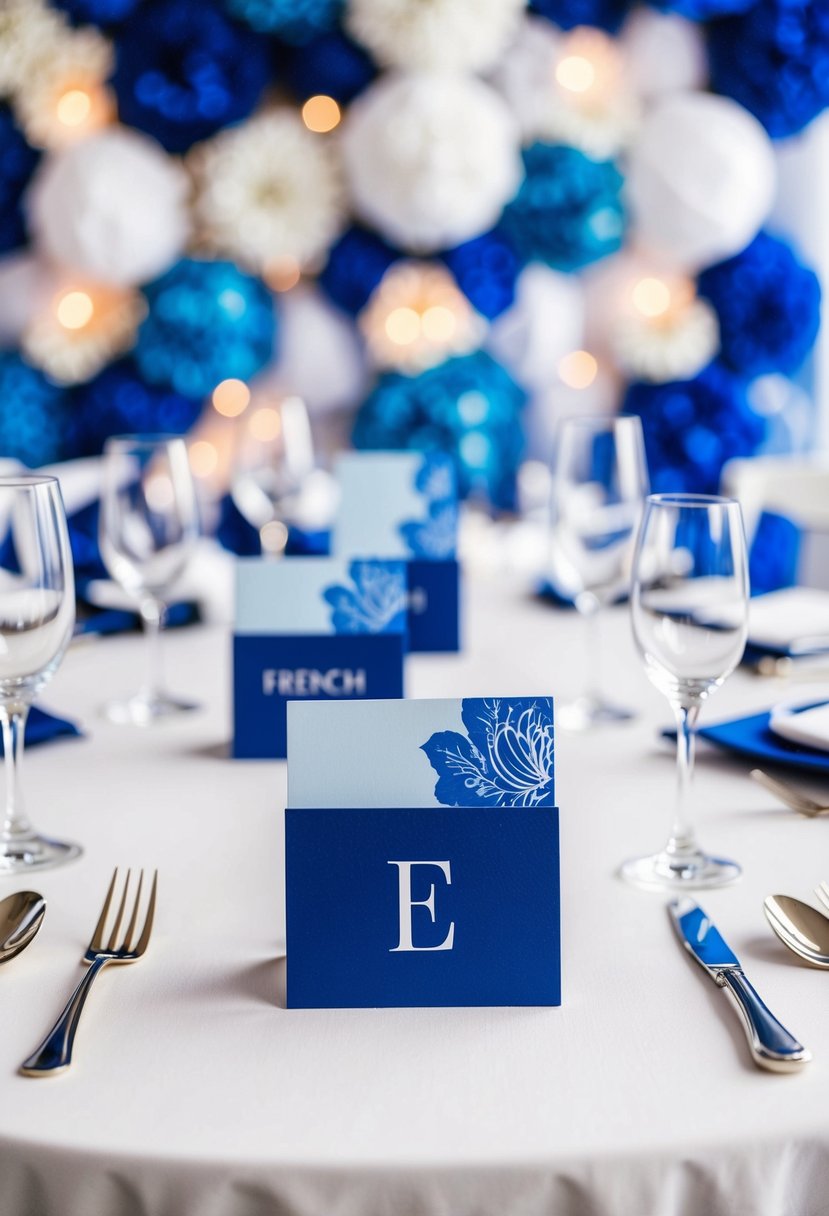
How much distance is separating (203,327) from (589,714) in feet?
6.66

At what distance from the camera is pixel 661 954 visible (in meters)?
0.88

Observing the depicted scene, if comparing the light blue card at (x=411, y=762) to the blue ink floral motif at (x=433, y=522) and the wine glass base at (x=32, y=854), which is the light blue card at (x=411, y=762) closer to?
the wine glass base at (x=32, y=854)

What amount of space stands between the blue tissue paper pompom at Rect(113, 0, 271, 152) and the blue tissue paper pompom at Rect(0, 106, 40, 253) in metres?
0.26

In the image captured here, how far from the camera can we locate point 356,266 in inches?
129

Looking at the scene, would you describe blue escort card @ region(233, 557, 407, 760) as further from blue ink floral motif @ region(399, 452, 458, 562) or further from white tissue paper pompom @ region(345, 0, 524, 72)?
white tissue paper pompom @ region(345, 0, 524, 72)

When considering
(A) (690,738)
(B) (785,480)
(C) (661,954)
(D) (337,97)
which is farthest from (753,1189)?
(D) (337,97)

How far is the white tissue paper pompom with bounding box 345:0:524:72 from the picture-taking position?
120 inches

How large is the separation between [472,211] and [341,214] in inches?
13.2

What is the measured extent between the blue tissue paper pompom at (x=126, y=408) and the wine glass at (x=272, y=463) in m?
1.49

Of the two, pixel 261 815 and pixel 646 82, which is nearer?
pixel 261 815

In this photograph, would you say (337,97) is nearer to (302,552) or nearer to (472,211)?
(472,211)

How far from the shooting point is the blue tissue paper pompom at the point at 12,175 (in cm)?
325

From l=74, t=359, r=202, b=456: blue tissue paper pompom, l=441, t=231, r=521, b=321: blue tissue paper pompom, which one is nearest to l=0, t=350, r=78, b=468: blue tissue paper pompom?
l=74, t=359, r=202, b=456: blue tissue paper pompom

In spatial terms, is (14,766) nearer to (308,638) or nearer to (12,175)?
(308,638)
